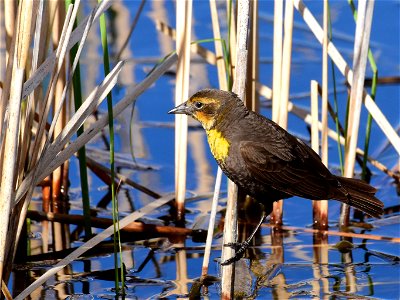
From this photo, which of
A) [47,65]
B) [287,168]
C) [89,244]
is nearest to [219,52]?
[287,168]

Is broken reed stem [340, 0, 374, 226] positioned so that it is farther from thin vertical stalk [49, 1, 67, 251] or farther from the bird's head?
thin vertical stalk [49, 1, 67, 251]

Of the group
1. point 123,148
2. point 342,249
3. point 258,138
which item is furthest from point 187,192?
point 258,138

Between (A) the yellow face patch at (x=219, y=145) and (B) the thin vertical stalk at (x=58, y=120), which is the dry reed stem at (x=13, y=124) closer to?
(B) the thin vertical stalk at (x=58, y=120)

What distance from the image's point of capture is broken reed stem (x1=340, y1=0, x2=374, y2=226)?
4.79 meters

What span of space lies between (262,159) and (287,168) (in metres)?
0.18

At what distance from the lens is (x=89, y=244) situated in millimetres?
4141

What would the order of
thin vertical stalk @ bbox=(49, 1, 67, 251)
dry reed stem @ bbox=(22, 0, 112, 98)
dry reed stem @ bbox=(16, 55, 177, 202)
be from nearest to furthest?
dry reed stem @ bbox=(22, 0, 112, 98) → dry reed stem @ bbox=(16, 55, 177, 202) → thin vertical stalk @ bbox=(49, 1, 67, 251)

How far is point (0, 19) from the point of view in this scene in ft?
25.3

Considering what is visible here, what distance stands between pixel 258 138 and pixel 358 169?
85.9 inches

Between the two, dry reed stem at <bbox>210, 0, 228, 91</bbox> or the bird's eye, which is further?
dry reed stem at <bbox>210, 0, 228, 91</bbox>

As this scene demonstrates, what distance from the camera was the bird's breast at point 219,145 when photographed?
3.97 metres

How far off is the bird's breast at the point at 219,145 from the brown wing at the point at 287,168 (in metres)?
0.07

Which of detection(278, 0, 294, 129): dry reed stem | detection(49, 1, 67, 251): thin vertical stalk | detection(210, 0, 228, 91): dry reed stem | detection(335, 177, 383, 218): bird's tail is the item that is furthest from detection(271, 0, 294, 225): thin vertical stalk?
detection(49, 1, 67, 251): thin vertical stalk

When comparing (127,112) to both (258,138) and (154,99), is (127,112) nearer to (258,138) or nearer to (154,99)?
(154,99)
